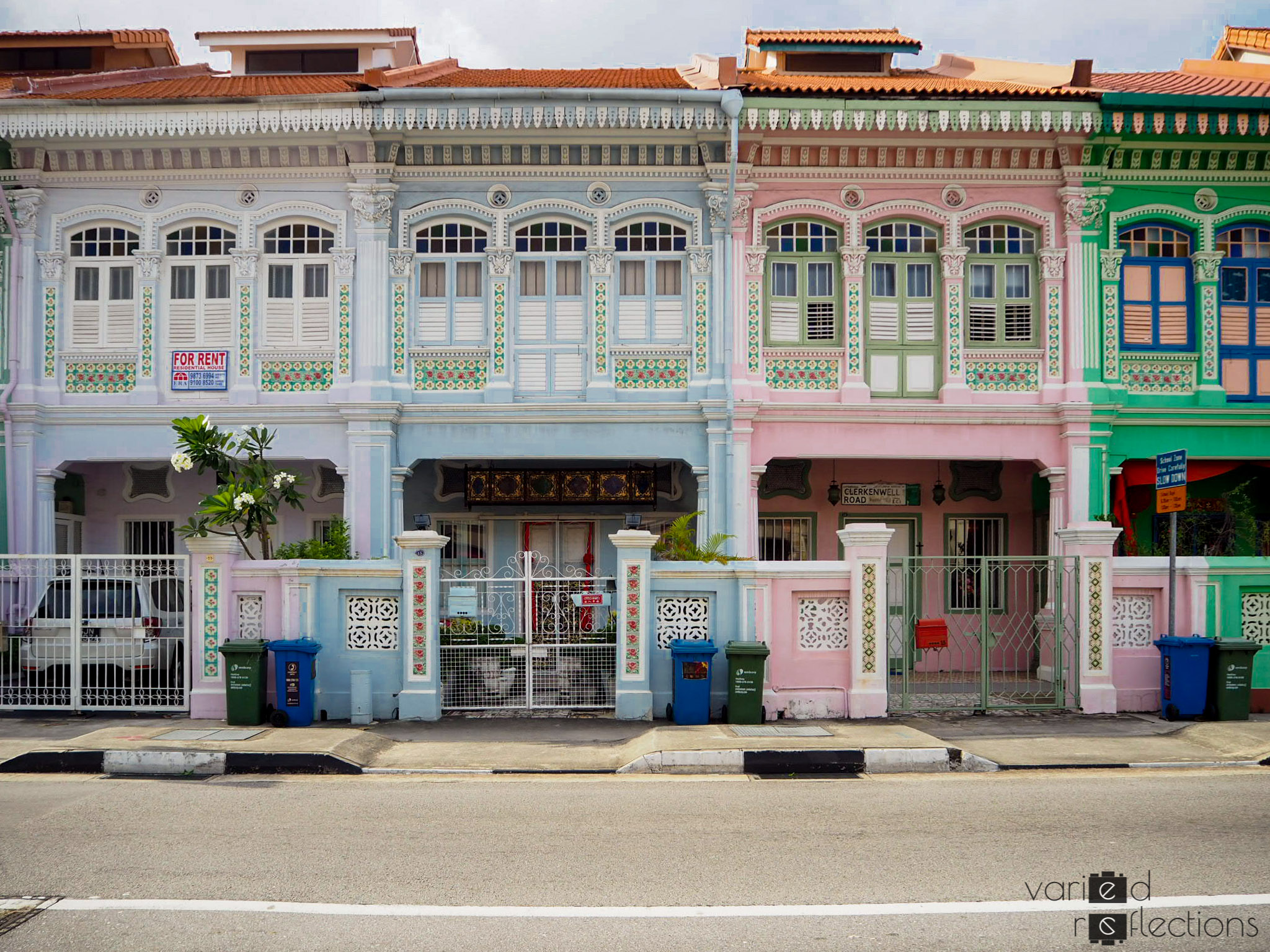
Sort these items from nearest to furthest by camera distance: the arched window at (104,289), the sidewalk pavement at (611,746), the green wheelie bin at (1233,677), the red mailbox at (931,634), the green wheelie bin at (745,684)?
1. the sidewalk pavement at (611,746)
2. the green wheelie bin at (745,684)
3. the green wheelie bin at (1233,677)
4. the red mailbox at (931,634)
5. the arched window at (104,289)

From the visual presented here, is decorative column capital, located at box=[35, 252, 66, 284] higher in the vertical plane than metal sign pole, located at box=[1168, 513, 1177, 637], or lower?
higher

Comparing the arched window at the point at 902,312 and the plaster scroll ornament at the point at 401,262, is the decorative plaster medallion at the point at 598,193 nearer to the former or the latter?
the plaster scroll ornament at the point at 401,262

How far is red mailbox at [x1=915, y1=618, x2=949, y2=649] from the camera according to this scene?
14.3 metres

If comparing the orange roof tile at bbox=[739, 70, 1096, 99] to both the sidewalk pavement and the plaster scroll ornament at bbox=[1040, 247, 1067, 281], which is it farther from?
the sidewalk pavement

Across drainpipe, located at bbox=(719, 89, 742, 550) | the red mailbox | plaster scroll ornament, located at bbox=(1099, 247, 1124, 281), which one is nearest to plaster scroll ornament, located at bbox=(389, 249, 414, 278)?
drainpipe, located at bbox=(719, 89, 742, 550)

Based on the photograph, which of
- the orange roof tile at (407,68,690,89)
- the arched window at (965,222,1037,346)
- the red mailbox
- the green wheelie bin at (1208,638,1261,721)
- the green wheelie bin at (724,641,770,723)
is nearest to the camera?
the green wheelie bin at (724,641,770,723)

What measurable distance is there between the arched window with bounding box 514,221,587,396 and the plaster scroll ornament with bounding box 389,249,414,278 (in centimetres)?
155

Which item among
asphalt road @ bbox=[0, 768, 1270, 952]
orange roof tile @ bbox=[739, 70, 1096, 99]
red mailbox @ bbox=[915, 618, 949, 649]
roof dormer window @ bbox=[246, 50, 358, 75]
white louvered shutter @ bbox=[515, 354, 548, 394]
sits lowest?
asphalt road @ bbox=[0, 768, 1270, 952]

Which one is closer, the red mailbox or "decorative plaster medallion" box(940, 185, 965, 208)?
the red mailbox

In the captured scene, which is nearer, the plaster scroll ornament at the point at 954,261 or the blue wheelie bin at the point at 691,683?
the blue wheelie bin at the point at 691,683

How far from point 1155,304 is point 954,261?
3.04 meters

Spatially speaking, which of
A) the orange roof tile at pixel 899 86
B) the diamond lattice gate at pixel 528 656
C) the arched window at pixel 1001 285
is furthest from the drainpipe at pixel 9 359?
the arched window at pixel 1001 285

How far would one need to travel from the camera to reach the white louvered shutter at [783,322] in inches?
669

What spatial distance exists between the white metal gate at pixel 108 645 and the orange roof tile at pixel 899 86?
33.8ft
